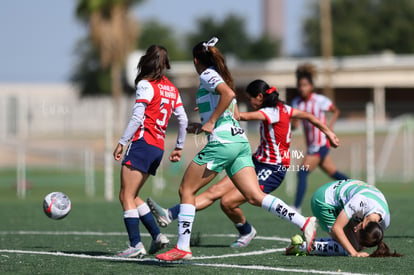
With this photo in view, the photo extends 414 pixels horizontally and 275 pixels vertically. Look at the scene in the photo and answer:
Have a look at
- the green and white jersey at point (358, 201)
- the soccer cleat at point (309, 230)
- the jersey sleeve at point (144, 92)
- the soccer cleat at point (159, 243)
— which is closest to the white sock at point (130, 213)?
the soccer cleat at point (159, 243)

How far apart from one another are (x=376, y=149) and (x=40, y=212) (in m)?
21.6

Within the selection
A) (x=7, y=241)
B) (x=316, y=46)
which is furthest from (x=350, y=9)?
(x=7, y=241)

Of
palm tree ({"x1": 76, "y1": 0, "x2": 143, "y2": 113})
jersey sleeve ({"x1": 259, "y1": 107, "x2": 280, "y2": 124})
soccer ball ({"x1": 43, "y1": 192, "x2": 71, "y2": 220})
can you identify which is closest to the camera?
soccer ball ({"x1": 43, "y1": 192, "x2": 71, "y2": 220})

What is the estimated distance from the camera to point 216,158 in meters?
7.77

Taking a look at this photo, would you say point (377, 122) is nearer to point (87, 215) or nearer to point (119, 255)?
point (87, 215)

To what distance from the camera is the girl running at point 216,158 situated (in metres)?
7.71

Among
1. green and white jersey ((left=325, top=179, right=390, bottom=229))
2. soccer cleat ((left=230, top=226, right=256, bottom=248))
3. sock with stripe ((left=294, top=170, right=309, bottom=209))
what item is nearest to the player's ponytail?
sock with stripe ((left=294, top=170, right=309, bottom=209))

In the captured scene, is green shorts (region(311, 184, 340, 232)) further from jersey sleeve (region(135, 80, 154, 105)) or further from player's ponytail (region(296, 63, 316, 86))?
player's ponytail (region(296, 63, 316, 86))

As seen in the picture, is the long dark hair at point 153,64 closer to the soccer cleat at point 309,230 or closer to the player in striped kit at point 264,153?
the player in striped kit at point 264,153

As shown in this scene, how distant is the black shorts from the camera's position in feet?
27.7

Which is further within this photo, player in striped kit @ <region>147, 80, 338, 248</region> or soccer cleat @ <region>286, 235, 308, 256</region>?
player in striped kit @ <region>147, 80, 338, 248</region>

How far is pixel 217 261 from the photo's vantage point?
830 centimetres

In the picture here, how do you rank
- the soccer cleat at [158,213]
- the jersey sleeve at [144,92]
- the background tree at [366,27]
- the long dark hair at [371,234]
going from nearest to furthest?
the long dark hair at [371,234]
the jersey sleeve at [144,92]
the soccer cleat at [158,213]
the background tree at [366,27]

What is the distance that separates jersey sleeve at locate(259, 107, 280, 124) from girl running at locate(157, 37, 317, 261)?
1915 millimetres
